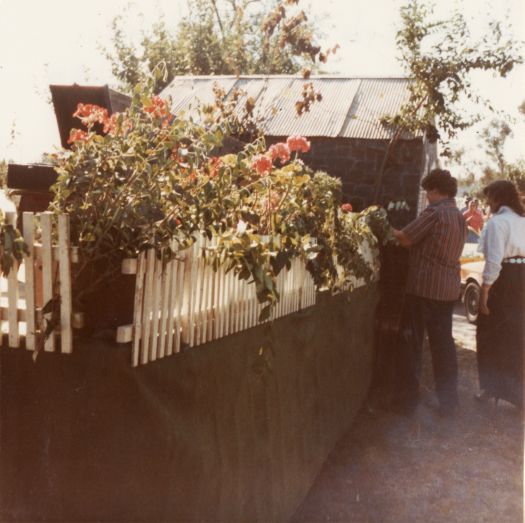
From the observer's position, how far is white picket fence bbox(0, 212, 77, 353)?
6.07 ft

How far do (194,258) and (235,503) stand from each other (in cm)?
112

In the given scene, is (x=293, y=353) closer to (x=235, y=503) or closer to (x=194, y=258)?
A: (x=235, y=503)

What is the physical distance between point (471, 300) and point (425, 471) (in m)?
6.46

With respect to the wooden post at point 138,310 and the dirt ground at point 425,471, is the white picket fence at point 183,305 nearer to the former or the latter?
the wooden post at point 138,310

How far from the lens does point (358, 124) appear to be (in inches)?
342

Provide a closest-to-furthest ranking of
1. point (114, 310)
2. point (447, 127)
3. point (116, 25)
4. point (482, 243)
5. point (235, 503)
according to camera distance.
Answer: point (114, 310) < point (235, 503) < point (482, 243) < point (447, 127) < point (116, 25)

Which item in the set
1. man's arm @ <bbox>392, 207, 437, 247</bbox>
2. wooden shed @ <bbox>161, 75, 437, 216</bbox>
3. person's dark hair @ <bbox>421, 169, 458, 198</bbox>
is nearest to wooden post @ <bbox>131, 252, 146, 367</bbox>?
man's arm @ <bbox>392, 207, 437, 247</bbox>

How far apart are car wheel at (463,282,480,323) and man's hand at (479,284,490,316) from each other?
4818 millimetres

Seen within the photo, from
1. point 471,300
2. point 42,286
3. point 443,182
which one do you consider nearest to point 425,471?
point 443,182

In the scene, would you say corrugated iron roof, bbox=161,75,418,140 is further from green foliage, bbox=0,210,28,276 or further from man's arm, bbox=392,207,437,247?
green foliage, bbox=0,210,28,276

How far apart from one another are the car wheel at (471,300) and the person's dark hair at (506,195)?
16.5ft

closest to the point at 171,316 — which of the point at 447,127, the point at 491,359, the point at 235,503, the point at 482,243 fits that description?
the point at 235,503

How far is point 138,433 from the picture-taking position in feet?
6.18

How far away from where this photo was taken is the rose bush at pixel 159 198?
6.38ft
